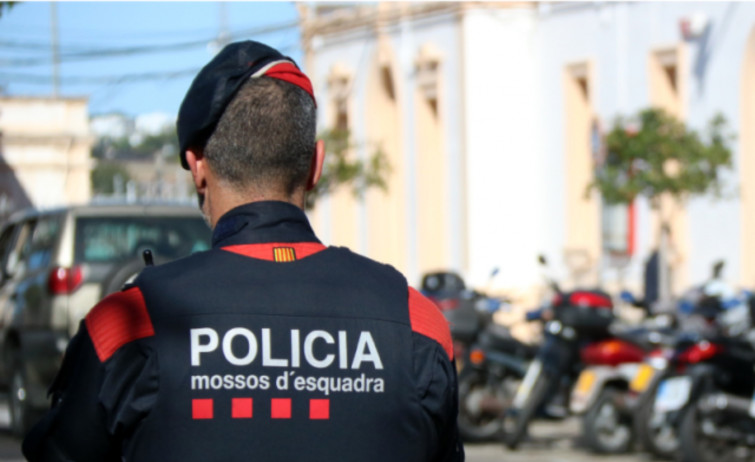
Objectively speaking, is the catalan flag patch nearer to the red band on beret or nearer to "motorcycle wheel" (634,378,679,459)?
the red band on beret

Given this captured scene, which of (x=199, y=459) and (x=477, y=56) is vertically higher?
(x=477, y=56)

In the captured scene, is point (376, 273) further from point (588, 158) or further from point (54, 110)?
point (54, 110)

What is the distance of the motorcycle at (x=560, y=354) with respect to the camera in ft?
35.3

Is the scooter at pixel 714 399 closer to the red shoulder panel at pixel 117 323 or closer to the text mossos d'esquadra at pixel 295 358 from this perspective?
the text mossos d'esquadra at pixel 295 358

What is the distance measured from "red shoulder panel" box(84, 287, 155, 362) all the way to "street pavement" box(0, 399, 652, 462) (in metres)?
8.01

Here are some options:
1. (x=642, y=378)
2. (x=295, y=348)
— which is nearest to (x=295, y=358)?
(x=295, y=348)

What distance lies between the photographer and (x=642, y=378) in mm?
10219

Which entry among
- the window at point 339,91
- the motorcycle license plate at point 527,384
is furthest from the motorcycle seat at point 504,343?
the window at point 339,91

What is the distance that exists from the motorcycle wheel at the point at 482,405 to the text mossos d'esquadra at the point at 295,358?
8861mm

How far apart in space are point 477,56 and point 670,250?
259 inches

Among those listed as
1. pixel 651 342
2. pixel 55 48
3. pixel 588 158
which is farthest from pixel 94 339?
pixel 55 48

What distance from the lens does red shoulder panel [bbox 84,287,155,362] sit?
202 cm

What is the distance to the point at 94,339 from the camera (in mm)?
2039

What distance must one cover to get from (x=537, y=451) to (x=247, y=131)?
9.18m
